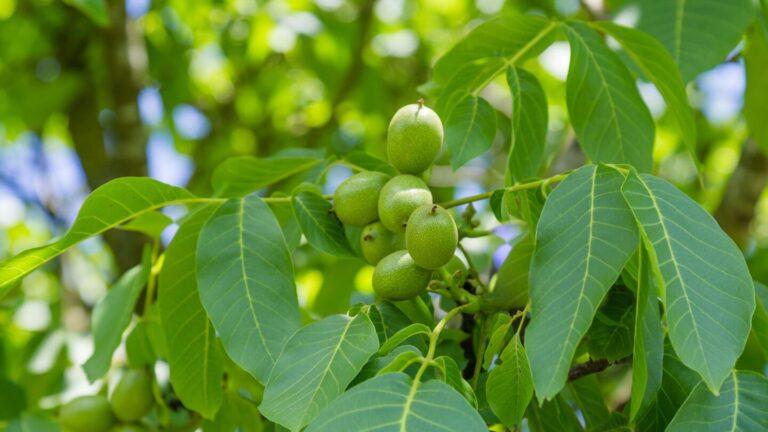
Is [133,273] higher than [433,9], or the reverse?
[133,273]

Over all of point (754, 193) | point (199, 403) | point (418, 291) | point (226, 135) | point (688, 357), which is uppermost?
point (688, 357)

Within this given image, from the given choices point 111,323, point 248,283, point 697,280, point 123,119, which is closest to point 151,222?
point 111,323

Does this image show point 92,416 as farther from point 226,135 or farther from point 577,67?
point 226,135

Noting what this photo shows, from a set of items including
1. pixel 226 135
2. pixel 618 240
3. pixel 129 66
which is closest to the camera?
pixel 618 240

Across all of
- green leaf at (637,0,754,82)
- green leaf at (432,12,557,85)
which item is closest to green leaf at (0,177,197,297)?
green leaf at (432,12,557,85)

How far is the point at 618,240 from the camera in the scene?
1.03 m

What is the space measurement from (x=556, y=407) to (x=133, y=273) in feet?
2.79

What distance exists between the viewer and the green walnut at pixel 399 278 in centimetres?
124

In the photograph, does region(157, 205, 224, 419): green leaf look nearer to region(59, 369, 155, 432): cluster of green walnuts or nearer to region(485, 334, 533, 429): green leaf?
region(59, 369, 155, 432): cluster of green walnuts

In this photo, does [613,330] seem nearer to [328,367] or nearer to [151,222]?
[328,367]

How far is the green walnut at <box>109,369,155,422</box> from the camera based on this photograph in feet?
5.53

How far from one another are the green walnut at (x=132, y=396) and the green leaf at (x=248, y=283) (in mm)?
534

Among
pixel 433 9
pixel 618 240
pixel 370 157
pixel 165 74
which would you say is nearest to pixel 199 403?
pixel 370 157

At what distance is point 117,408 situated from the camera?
5.58 ft
